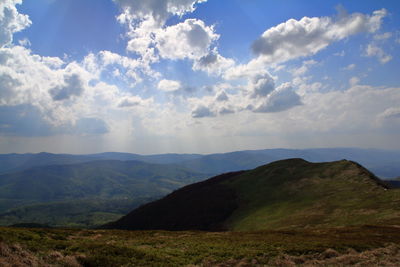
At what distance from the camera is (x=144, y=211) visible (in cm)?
13075

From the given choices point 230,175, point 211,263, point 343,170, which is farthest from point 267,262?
point 230,175

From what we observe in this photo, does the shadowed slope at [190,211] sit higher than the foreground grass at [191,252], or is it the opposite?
the foreground grass at [191,252]

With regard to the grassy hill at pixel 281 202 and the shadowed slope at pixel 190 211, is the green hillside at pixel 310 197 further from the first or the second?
the shadowed slope at pixel 190 211

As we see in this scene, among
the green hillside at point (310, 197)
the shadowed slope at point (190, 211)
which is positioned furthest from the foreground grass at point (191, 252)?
the shadowed slope at point (190, 211)

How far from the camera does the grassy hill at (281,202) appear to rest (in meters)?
61.4

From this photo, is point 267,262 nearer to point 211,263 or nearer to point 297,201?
point 211,263

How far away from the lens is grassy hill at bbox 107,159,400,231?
2416 inches

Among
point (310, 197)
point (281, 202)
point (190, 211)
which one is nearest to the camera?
point (310, 197)

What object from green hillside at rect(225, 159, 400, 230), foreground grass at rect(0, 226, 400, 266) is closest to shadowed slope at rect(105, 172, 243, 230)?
green hillside at rect(225, 159, 400, 230)

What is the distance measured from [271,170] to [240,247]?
10656 centimetres

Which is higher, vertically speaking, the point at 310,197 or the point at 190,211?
the point at 310,197

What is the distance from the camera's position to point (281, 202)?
8969 cm

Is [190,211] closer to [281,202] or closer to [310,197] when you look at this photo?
[281,202]

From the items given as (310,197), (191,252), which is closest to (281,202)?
(310,197)
